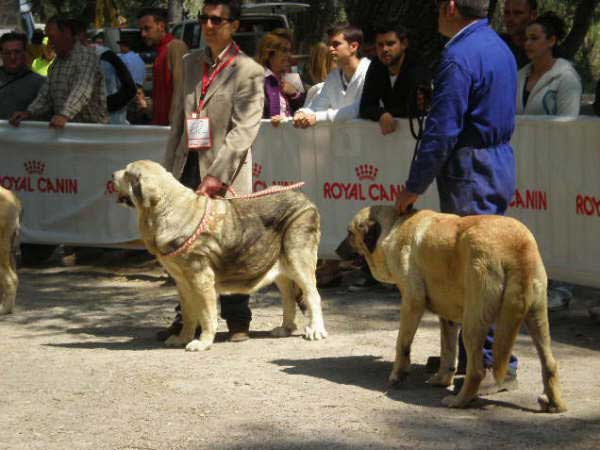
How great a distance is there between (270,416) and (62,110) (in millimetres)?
6538

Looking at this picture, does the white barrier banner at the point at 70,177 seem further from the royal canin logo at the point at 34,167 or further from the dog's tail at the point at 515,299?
the dog's tail at the point at 515,299

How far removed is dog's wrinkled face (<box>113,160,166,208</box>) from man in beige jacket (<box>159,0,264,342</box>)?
40 centimetres

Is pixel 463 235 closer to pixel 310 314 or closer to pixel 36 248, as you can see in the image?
pixel 310 314

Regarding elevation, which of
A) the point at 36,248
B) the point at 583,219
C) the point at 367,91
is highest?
the point at 367,91

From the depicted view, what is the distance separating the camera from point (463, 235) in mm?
5934

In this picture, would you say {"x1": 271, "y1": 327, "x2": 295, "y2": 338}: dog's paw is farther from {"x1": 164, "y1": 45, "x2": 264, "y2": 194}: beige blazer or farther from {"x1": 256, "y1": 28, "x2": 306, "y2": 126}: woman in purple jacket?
{"x1": 256, "y1": 28, "x2": 306, "y2": 126}: woman in purple jacket

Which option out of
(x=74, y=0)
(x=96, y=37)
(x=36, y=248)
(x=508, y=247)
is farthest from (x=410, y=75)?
(x=74, y=0)

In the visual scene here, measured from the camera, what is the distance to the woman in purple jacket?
35.5 ft

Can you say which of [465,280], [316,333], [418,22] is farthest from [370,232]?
[418,22]

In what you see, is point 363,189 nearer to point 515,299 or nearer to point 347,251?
point 347,251

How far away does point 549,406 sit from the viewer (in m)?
6.01

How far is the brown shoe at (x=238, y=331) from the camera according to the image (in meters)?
8.25

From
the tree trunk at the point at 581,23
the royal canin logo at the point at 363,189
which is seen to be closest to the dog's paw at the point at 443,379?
the royal canin logo at the point at 363,189

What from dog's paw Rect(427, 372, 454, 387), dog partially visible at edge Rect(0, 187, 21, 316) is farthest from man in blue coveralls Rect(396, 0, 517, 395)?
dog partially visible at edge Rect(0, 187, 21, 316)
